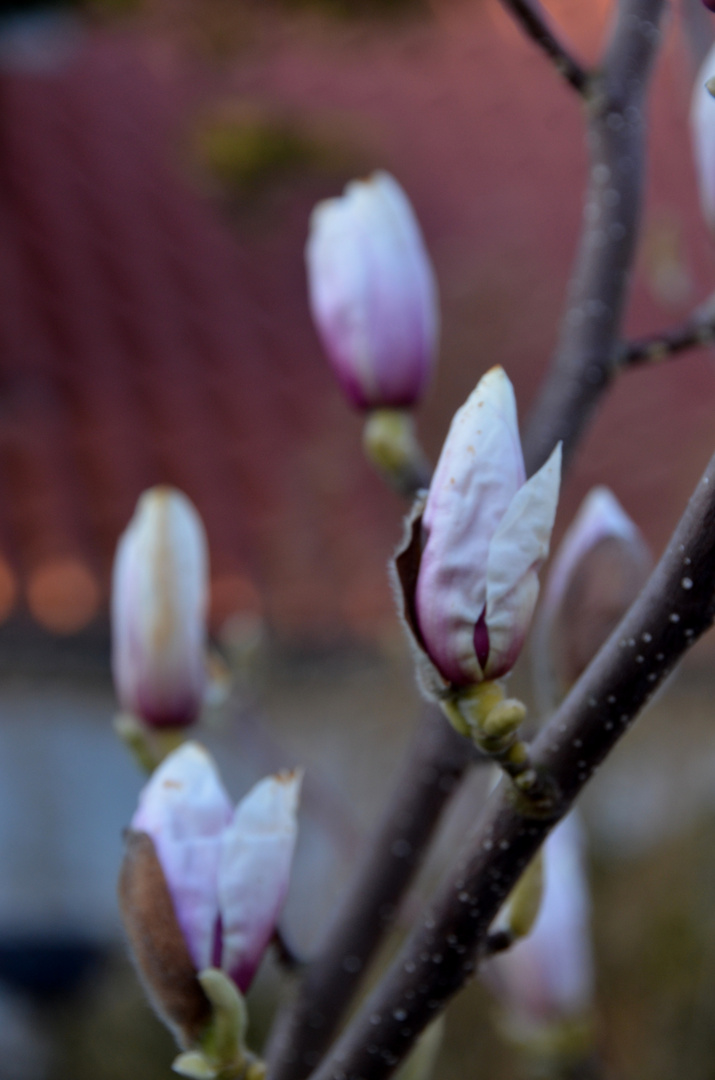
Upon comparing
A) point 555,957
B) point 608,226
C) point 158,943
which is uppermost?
point 608,226

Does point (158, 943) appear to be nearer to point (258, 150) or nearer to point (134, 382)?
point (134, 382)

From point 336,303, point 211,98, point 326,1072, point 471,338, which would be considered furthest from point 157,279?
point 326,1072

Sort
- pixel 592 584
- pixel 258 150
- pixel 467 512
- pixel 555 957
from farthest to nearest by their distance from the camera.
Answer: pixel 258 150 → pixel 555 957 → pixel 592 584 → pixel 467 512

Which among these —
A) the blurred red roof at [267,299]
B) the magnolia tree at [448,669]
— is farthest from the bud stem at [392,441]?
the blurred red roof at [267,299]

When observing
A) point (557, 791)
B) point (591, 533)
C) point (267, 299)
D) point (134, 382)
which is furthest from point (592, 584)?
point (267, 299)

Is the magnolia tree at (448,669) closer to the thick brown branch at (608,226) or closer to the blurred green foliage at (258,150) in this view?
the thick brown branch at (608,226)

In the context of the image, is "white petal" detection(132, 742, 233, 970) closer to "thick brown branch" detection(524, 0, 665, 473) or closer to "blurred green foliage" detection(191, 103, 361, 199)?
"thick brown branch" detection(524, 0, 665, 473)

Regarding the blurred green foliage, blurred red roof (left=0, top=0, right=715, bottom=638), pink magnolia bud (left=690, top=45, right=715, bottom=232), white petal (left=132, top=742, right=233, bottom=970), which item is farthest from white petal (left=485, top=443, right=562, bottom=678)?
the blurred green foliage
